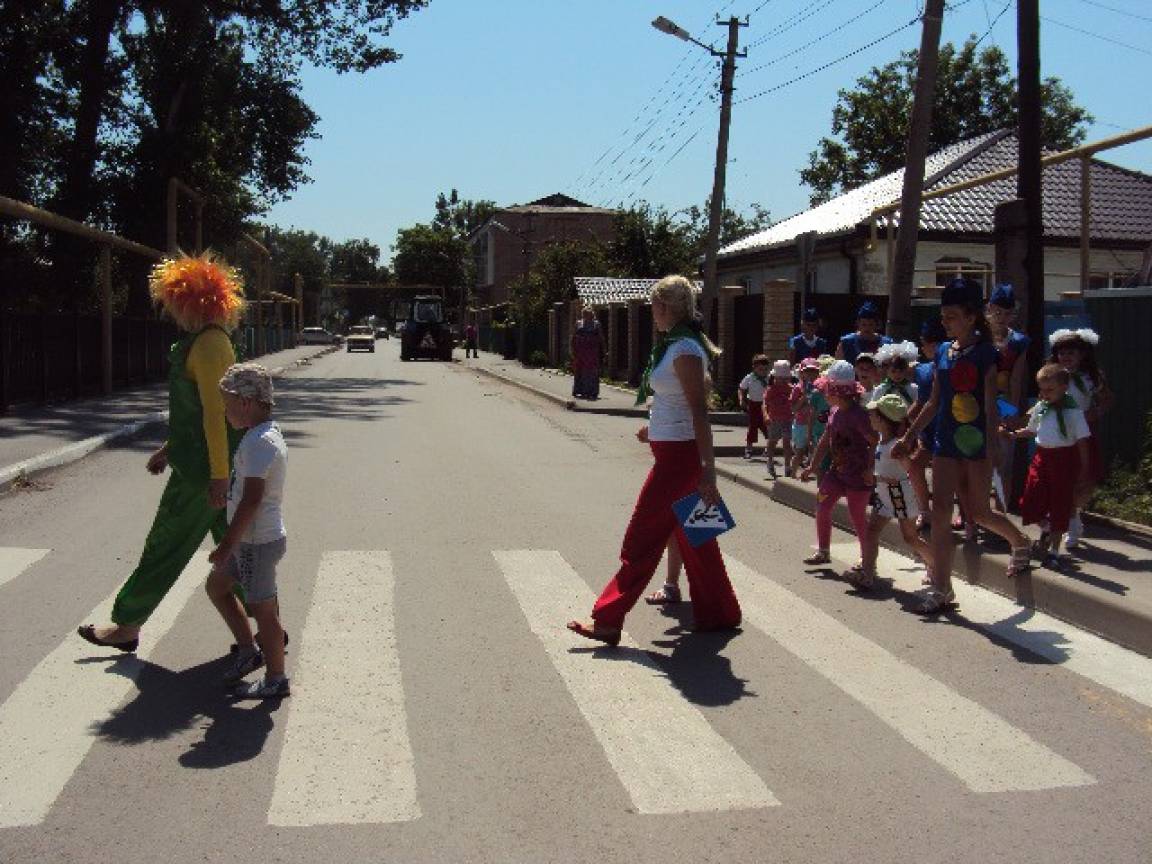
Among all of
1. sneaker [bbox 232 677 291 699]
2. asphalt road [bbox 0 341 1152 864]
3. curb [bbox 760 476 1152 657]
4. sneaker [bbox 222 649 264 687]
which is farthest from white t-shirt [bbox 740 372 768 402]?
sneaker [bbox 232 677 291 699]

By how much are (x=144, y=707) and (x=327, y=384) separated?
31858 millimetres

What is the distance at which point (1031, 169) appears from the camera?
10.4 metres

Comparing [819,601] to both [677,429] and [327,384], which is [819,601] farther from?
[327,384]

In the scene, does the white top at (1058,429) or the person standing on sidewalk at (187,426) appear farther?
the white top at (1058,429)

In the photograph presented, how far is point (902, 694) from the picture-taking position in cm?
583

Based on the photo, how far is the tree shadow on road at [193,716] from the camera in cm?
498

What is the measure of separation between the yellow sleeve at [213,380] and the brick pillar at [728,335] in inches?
757

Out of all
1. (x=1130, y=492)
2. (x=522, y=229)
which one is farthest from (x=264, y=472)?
(x=522, y=229)

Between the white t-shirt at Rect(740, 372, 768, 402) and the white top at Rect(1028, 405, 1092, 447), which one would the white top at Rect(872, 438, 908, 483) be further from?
the white t-shirt at Rect(740, 372, 768, 402)

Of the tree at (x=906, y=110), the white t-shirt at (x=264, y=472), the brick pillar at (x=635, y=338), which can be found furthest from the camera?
the tree at (x=906, y=110)

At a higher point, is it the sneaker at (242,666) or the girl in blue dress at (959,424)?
the girl in blue dress at (959,424)

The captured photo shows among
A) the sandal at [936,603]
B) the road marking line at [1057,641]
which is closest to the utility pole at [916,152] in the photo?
the road marking line at [1057,641]

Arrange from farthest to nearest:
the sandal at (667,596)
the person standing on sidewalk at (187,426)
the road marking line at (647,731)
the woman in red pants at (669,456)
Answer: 1. the sandal at (667,596)
2. the woman in red pants at (669,456)
3. the person standing on sidewalk at (187,426)
4. the road marking line at (647,731)

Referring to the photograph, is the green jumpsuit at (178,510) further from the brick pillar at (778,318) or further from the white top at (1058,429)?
the brick pillar at (778,318)
